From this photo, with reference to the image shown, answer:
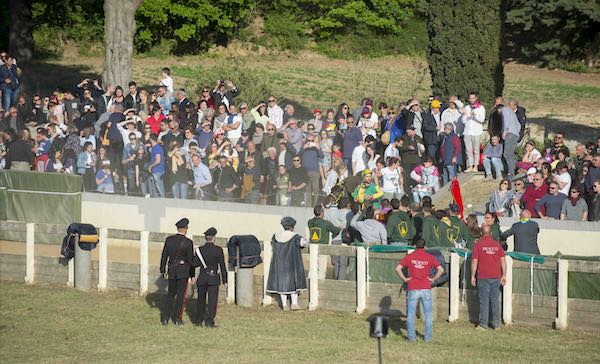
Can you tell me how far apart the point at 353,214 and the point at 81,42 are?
122ft

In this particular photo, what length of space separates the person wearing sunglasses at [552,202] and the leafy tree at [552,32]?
27802mm

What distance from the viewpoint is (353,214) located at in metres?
22.4

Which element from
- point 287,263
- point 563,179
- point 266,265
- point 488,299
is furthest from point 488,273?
point 563,179

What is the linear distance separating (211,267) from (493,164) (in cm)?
942

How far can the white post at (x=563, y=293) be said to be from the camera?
731 inches

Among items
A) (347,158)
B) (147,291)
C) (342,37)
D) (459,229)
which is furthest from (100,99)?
(342,37)

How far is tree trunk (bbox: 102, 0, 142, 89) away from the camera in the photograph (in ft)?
117

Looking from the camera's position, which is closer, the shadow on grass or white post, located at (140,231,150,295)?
white post, located at (140,231,150,295)

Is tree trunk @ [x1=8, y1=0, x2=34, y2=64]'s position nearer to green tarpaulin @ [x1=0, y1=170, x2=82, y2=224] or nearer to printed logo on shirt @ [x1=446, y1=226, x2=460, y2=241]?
green tarpaulin @ [x1=0, y1=170, x2=82, y2=224]

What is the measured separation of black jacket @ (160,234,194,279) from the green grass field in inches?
32.8

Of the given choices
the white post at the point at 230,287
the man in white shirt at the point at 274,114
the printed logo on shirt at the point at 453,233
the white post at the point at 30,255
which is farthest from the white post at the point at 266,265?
the man in white shirt at the point at 274,114

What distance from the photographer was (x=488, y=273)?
18.4 metres

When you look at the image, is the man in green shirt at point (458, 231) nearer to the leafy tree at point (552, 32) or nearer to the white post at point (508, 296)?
the white post at point (508, 296)

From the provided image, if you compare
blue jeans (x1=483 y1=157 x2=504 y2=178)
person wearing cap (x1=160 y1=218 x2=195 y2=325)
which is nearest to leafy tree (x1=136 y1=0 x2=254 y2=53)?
blue jeans (x1=483 y1=157 x2=504 y2=178)
